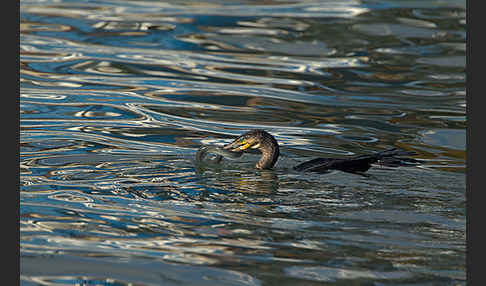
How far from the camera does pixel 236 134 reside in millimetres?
11219

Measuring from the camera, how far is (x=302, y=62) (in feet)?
50.7

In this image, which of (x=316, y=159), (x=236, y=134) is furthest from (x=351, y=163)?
(x=236, y=134)

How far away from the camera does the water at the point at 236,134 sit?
641 cm

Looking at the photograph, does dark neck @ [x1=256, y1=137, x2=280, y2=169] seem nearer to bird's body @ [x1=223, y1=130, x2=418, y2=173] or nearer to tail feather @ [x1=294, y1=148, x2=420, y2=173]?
bird's body @ [x1=223, y1=130, x2=418, y2=173]

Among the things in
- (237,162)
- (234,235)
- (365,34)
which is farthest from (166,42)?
(234,235)

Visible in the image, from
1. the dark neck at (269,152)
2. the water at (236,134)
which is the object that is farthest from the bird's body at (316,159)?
the water at (236,134)

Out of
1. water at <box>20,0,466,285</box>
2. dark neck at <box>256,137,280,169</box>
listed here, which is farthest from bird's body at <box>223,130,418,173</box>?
water at <box>20,0,466,285</box>

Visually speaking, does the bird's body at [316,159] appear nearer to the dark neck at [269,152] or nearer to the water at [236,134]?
the dark neck at [269,152]

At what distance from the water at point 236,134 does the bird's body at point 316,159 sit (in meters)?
0.12

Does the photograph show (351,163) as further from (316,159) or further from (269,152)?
(269,152)

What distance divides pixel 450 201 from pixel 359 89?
6.00 metres

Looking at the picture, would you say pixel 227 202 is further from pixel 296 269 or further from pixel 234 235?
pixel 296 269

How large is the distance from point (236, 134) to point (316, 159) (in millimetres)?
2205

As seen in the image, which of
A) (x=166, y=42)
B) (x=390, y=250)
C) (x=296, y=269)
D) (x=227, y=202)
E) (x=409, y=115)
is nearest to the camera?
(x=296, y=269)
